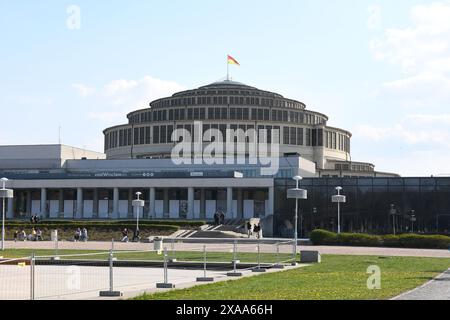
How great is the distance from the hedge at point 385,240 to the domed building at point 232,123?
56.0 m

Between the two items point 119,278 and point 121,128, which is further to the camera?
point 121,128

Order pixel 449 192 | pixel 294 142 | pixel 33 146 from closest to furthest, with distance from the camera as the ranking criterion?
pixel 449 192, pixel 33 146, pixel 294 142

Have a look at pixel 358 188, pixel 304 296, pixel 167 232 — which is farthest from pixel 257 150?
pixel 304 296

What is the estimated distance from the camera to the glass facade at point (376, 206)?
264 feet

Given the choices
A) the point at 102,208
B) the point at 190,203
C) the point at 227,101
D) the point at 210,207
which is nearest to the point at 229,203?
the point at 210,207

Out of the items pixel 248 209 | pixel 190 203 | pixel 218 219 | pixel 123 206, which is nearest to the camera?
pixel 218 219

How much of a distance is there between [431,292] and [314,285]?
12.1 ft

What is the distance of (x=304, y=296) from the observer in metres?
18.5

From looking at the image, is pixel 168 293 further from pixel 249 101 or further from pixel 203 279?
pixel 249 101

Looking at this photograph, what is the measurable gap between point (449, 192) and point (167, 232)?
3220 centimetres

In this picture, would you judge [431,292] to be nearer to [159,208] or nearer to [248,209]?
[248,209]

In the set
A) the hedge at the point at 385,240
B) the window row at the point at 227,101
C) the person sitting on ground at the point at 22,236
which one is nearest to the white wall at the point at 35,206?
the person sitting on ground at the point at 22,236

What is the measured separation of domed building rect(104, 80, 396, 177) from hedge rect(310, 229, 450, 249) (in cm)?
5602

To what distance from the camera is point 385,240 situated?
57.2 m
